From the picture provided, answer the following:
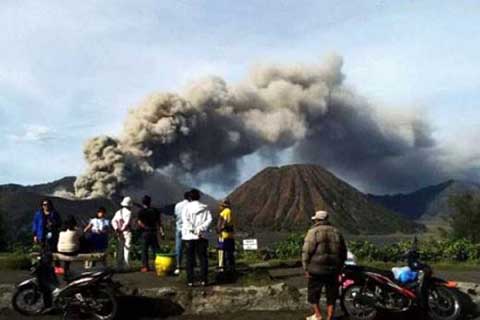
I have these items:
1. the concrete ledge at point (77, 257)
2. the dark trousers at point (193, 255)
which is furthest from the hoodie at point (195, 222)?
the concrete ledge at point (77, 257)

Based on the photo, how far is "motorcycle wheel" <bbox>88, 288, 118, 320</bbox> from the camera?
1183 cm

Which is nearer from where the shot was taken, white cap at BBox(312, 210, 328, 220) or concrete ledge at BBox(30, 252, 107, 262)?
white cap at BBox(312, 210, 328, 220)

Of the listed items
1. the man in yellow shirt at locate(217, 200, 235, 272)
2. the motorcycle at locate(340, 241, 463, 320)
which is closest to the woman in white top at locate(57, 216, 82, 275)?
the man in yellow shirt at locate(217, 200, 235, 272)

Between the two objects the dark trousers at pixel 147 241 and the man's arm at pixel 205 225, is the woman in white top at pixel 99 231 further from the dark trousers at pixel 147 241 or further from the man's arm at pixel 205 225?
the man's arm at pixel 205 225

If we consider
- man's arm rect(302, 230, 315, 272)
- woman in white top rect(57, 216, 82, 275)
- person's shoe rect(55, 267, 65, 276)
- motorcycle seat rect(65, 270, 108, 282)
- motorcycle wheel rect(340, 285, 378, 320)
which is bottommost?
motorcycle wheel rect(340, 285, 378, 320)

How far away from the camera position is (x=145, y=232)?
16344mm

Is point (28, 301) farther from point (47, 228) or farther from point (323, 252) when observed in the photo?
point (323, 252)

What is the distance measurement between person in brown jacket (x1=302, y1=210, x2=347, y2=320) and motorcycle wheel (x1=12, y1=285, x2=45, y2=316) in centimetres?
488

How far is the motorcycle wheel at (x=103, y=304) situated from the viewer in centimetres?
1183

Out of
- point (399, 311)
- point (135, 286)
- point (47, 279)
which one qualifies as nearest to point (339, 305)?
point (399, 311)

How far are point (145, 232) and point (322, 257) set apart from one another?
20.4ft

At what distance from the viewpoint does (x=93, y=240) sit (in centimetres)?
1712

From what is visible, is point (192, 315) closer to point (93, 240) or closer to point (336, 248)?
point (336, 248)

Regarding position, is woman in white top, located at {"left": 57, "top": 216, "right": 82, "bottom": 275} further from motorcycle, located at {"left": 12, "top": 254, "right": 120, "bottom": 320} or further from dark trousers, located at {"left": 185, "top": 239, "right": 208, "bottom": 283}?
dark trousers, located at {"left": 185, "top": 239, "right": 208, "bottom": 283}
